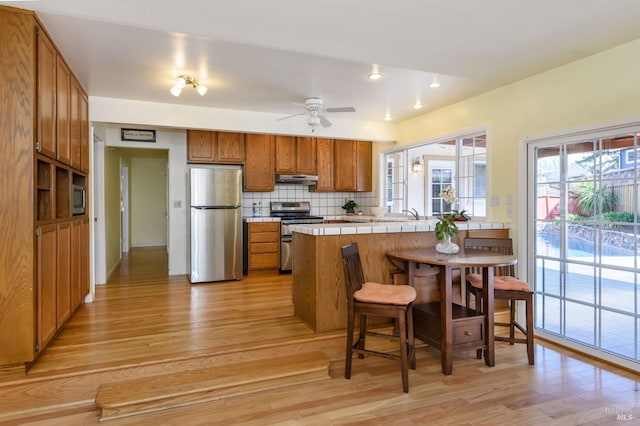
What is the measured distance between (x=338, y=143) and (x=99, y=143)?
337 cm

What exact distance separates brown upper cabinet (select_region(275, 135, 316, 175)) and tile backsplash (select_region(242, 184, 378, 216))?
1.52ft

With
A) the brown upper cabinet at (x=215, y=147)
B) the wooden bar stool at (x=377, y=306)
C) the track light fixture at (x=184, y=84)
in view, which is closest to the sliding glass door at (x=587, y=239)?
the wooden bar stool at (x=377, y=306)

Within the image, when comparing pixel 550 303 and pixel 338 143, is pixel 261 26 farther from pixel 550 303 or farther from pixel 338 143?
pixel 338 143

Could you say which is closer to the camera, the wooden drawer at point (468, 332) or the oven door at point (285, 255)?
the wooden drawer at point (468, 332)

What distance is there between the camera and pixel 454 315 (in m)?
2.83

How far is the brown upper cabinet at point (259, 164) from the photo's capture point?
5.52 metres

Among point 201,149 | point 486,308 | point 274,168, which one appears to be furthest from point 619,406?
point 201,149

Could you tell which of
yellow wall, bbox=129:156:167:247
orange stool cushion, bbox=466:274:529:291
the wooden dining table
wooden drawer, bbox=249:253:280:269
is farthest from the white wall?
yellow wall, bbox=129:156:167:247

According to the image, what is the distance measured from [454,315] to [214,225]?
10.7 ft

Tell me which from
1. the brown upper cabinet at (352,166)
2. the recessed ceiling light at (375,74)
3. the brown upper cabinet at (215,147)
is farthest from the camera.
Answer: the brown upper cabinet at (352,166)

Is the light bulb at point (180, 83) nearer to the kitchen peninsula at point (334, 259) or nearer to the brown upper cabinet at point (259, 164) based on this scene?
the kitchen peninsula at point (334, 259)

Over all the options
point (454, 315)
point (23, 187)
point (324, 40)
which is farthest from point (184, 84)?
point (454, 315)

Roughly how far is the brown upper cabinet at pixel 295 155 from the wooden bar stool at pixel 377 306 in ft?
10.9

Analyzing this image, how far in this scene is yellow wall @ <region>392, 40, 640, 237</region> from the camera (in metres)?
2.68
